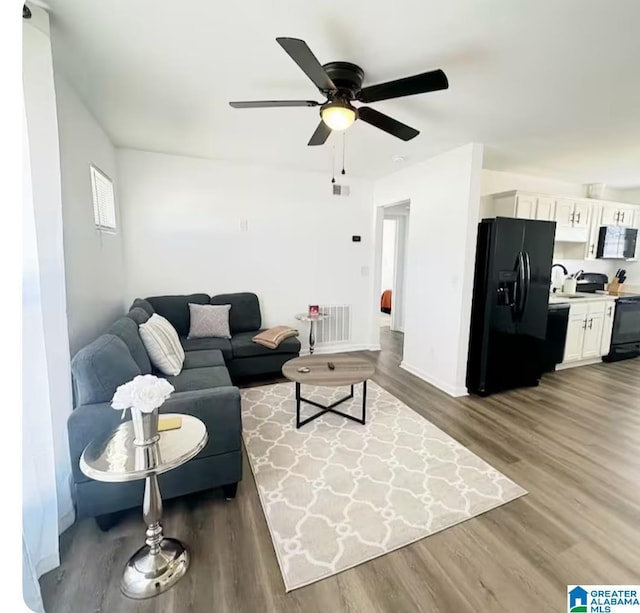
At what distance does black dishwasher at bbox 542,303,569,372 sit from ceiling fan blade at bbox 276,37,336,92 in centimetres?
395

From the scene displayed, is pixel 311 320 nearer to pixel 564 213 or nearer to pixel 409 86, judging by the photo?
pixel 409 86

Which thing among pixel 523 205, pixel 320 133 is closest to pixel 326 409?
pixel 320 133

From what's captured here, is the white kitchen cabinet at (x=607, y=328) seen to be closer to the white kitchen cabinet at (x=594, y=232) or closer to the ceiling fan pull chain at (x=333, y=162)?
the white kitchen cabinet at (x=594, y=232)

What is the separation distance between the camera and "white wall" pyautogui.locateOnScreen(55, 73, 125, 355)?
215 cm

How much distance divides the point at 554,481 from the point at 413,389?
1639 mm

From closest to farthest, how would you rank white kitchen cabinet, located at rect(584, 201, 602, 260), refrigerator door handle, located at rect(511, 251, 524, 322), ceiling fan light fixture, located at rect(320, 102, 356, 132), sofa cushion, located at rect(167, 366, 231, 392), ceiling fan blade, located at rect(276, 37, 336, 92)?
ceiling fan blade, located at rect(276, 37, 336, 92) → ceiling fan light fixture, located at rect(320, 102, 356, 132) → sofa cushion, located at rect(167, 366, 231, 392) → refrigerator door handle, located at rect(511, 251, 524, 322) → white kitchen cabinet, located at rect(584, 201, 602, 260)

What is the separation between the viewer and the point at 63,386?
73.6 inches

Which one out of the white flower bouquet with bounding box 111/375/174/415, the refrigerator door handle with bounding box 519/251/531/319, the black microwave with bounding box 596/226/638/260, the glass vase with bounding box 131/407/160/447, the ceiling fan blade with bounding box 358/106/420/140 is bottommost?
the glass vase with bounding box 131/407/160/447

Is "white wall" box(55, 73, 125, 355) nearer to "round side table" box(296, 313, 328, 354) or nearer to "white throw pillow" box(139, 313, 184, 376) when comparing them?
"white throw pillow" box(139, 313, 184, 376)

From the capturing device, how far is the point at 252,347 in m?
3.81

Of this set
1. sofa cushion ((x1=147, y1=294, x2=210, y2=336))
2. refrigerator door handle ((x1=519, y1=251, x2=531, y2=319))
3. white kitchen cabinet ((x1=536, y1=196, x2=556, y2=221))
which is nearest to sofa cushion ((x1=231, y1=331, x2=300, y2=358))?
sofa cushion ((x1=147, y1=294, x2=210, y2=336))

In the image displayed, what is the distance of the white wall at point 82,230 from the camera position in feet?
7.04

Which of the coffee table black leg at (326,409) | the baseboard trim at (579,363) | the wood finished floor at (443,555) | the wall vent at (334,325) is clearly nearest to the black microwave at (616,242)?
the baseboard trim at (579,363)

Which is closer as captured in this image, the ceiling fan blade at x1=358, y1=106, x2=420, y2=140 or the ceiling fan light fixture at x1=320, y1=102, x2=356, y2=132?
the ceiling fan light fixture at x1=320, y1=102, x2=356, y2=132
